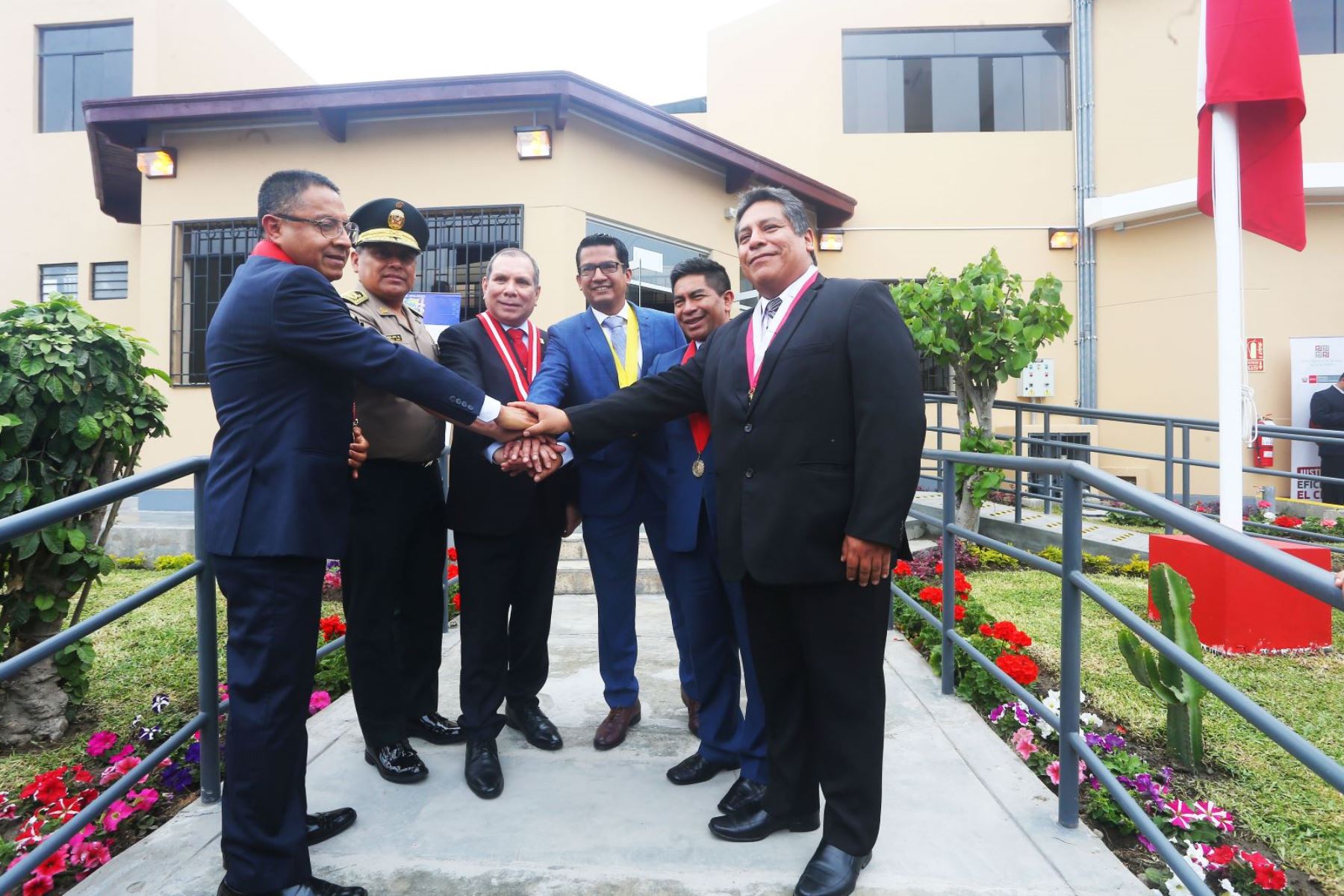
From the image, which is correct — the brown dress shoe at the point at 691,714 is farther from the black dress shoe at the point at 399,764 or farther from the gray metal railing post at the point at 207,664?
the gray metal railing post at the point at 207,664

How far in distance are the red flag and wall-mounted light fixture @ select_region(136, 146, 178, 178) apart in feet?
28.6

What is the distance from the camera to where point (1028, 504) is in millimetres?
9273

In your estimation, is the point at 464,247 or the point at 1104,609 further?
the point at 464,247

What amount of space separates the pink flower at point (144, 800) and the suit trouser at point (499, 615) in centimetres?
101

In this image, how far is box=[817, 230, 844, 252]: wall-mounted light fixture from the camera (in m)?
10.8

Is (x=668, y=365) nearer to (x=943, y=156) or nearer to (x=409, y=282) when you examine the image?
(x=409, y=282)

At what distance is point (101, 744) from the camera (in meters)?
3.10

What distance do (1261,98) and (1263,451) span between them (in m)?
8.34

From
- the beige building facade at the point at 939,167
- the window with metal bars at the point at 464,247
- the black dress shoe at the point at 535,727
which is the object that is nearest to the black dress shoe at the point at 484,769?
the black dress shoe at the point at 535,727

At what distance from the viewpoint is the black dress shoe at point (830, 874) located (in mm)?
2076

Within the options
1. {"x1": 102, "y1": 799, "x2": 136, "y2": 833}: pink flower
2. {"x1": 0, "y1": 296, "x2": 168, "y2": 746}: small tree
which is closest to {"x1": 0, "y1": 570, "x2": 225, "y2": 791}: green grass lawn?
{"x1": 0, "y1": 296, "x2": 168, "y2": 746}: small tree

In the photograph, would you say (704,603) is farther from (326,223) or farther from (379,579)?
(326,223)

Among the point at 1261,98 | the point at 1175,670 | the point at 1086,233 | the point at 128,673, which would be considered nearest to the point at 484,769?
the point at 1175,670

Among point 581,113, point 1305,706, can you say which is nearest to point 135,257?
point 581,113
